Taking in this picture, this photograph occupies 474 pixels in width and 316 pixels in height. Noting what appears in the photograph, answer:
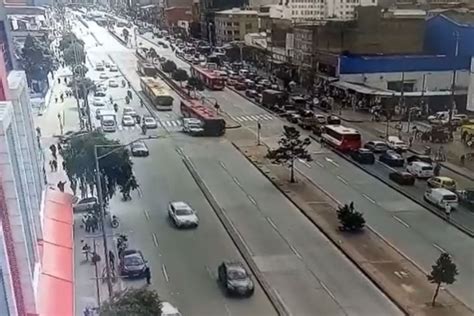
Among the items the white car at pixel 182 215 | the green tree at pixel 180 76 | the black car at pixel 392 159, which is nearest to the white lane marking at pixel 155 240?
the white car at pixel 182 215

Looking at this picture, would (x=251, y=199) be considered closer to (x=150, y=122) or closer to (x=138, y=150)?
(x=138, y=150)

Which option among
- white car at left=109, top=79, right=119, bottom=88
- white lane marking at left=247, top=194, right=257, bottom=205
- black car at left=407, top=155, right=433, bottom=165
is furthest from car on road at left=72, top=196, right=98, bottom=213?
white car at left=109, top=79, right=119, bottom=88

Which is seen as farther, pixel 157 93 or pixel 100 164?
pixel 157 93

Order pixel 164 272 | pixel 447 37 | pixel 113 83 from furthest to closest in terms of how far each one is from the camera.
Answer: pixel 447 37
pixel 113 83
pixel 164 272

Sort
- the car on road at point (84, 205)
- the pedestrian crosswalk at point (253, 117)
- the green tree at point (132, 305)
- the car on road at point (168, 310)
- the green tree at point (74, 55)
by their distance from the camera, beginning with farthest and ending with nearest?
the green tree at point (74, 55)
the pedestrian crosswalk at point (253, 117)
the car on road at point (84, 205)
the car on road at point (168, 310)
the green tree at point (132, 305)

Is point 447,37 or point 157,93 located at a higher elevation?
point 447,37

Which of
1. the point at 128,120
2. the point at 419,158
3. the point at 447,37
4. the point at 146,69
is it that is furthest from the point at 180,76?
the point at 419,158

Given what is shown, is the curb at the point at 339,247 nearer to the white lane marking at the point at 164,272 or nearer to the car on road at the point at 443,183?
the car on road at the point at 443,183

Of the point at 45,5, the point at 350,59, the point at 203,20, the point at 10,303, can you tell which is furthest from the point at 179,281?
the point at 203,20
